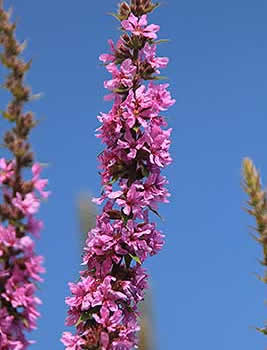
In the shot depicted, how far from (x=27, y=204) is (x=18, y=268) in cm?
44

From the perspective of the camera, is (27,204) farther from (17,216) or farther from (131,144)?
(131,144)

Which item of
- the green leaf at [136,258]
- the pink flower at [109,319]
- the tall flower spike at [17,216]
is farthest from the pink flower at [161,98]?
the tall flower spike at [17,216]

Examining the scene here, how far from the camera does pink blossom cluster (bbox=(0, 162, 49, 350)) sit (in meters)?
5.55

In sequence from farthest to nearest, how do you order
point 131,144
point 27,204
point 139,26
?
point 139,26 < point 131,144 < point 27,204

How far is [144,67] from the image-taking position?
9.29m

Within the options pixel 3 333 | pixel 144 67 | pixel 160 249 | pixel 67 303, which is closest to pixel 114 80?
pixel 144 67

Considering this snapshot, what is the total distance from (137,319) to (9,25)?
11.8ft

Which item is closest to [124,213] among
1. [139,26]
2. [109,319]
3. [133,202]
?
[133,202]

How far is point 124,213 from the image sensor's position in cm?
858

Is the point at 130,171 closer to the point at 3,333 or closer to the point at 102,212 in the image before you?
the point at 102,212

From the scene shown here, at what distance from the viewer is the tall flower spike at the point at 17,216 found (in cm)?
557

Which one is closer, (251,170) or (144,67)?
(251,170)

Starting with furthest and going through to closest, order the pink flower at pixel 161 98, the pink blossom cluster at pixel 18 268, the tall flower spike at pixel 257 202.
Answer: the pink flower at pixel 161 98 → the tall flower spike at pixel 257 202 → the pink blossom cluster at pixel 18 268

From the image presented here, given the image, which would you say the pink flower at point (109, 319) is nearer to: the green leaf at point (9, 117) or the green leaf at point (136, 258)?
the green leaf at point (136, 258)
